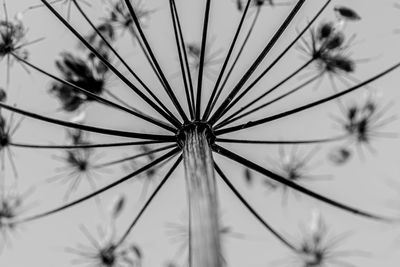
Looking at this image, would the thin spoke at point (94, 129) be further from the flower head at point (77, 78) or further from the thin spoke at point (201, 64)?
the flower head at point (77, 78)

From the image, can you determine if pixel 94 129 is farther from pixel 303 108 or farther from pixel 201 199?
pixel 303 108

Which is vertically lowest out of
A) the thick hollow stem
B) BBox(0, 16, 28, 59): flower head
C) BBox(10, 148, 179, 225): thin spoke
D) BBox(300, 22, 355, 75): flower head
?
the thick hollow stem

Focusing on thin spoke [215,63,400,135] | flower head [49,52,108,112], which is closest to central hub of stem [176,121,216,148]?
thin spoke [215,63,400,135]

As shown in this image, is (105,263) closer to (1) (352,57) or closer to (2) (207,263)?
(2) (207,263)

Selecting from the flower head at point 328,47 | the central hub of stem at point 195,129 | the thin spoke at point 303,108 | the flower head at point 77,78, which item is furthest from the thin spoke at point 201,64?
the flower head at point 77,78

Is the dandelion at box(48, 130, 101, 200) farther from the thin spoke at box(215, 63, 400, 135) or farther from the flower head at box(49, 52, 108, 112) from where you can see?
the thin spoke at box(215, 63, 400, 135)

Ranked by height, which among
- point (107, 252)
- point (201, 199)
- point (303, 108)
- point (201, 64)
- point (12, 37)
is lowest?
point (201, 199)

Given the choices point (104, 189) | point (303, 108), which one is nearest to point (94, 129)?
point (104, 189)

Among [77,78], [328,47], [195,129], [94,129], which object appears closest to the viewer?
[94,129]
